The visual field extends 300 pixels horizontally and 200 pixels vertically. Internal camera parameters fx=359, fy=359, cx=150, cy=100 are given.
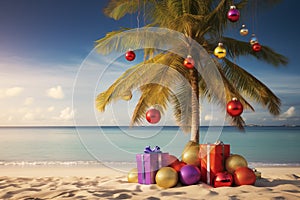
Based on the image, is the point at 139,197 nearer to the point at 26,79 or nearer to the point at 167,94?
the point at 167,94

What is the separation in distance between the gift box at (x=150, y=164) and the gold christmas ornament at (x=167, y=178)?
231mm

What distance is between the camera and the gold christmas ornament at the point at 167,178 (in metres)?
5.05

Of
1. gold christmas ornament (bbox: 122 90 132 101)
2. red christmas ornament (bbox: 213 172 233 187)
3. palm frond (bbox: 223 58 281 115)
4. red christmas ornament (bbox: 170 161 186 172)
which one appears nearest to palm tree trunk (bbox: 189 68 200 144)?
palm frond (bbox: 223 58 281 115)

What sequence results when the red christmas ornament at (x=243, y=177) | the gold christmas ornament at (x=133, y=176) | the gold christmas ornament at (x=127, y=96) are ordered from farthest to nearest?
the gold christmas ornament at (x=127, y=96), the gold christmas ornament at (x=133, y=176), the red christmas ornament at (x=243, y=177)

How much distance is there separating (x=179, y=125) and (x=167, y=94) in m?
1.33

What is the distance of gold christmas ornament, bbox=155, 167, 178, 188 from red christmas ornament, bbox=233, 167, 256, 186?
846 mm

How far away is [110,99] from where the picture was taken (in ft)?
22.6

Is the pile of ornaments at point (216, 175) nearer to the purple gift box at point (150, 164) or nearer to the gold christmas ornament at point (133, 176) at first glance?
the purple gift box at point (150, 164)

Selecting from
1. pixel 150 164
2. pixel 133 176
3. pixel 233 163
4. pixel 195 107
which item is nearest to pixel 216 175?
pixel 233 163

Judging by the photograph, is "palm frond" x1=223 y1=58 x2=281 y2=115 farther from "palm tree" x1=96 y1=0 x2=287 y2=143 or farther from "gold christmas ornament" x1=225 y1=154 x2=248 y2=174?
"gold christmas ornament" x1=225 y1=154 x2=248 y2=174

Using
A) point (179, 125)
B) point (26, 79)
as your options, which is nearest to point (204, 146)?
point (179, 125)

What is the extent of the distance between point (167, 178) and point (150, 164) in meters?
0.39

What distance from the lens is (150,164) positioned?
210 inches

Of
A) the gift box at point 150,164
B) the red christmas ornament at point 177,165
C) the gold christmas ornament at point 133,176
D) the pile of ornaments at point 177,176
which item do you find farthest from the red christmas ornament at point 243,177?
the gold christmas ornament at point 133,176
